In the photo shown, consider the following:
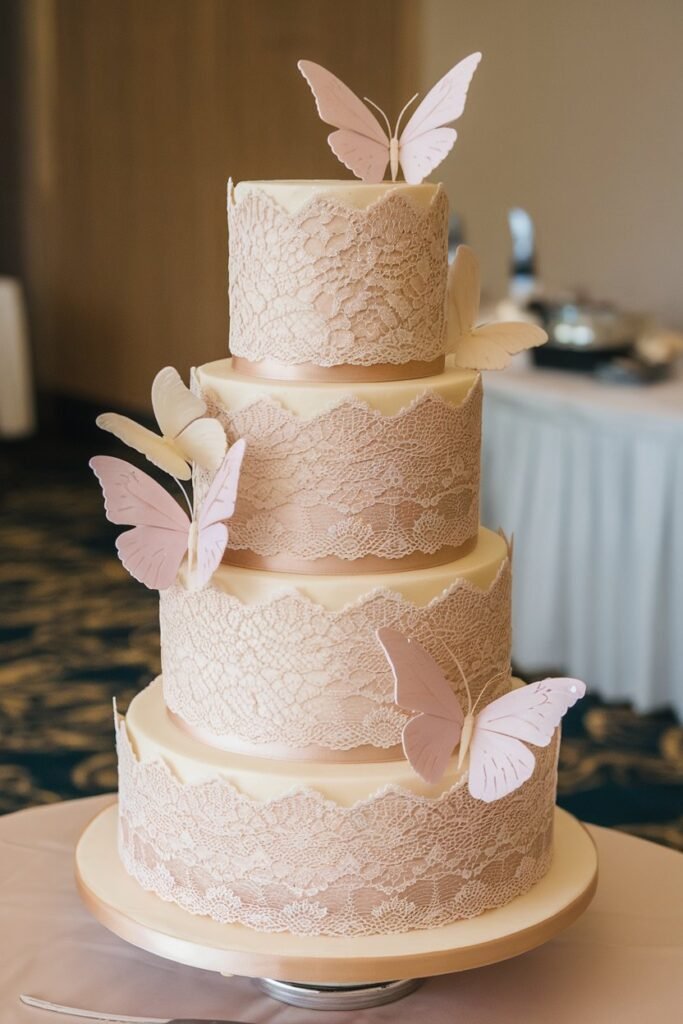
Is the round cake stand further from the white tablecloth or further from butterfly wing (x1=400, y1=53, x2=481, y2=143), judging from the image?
the white tablecloth

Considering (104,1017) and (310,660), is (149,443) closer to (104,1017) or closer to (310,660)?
(310,660)

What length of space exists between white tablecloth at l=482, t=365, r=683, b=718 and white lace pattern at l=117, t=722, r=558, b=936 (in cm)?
237

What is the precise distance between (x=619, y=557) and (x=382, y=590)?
257cm

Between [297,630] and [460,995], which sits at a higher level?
[297,630]

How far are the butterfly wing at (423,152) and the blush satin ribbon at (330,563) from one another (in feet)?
1.26

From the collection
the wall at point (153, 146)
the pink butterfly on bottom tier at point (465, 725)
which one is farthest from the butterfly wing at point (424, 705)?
the wall at point (153, 146)

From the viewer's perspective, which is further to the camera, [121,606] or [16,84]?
[16,84]

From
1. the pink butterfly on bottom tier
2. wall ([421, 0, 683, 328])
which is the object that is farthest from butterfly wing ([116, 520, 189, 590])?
wall ([421, 0, 683, 328])

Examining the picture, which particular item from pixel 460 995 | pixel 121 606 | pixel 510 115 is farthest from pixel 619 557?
pixel 510 115

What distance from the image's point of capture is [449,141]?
127 centimetres

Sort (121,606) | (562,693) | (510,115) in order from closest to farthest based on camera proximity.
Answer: (562,693) < (121,606) < (510,115)

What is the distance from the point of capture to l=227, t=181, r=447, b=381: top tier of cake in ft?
4.05

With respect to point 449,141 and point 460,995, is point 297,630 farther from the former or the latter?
Result: point 449,141

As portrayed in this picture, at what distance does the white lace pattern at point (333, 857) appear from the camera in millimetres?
1224
